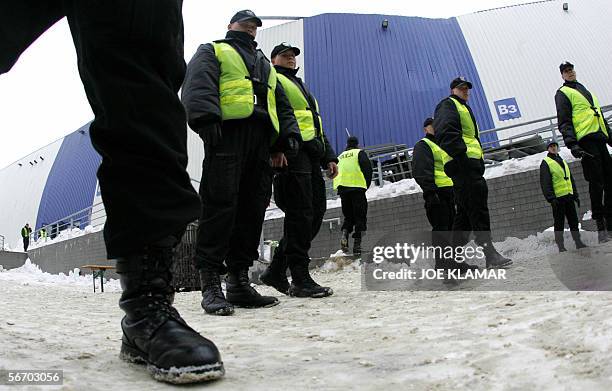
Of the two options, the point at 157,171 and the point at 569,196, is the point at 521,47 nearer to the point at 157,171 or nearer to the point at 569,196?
the point at 569,196

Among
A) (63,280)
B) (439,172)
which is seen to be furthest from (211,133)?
(63,280)

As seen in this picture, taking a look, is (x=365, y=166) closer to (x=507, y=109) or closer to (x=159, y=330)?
(x=159, y=330)

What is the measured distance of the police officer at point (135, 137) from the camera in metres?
1.40

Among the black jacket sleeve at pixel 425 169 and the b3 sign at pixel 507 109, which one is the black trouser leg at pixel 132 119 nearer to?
the black jacket sleeve at pixel 425 169

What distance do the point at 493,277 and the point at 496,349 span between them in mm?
3111

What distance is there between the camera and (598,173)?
5.75m

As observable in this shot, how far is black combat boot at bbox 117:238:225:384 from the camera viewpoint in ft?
4.18

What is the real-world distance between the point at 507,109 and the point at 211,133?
17596 mm

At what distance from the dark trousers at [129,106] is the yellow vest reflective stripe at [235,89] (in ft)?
6.69

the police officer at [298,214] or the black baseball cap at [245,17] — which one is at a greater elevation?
the black baseball cap at [245,17]

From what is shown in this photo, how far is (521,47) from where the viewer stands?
20672mm

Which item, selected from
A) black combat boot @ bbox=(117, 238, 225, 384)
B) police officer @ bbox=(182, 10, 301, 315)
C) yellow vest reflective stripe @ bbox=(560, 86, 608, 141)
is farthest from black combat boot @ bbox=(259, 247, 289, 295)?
yellow vest reflective stripe @ bbox=(560, 86, 608, 141)

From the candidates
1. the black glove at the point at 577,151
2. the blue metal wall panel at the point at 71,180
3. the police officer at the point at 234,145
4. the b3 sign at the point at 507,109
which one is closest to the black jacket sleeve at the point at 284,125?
the police officer at the point at 234,145

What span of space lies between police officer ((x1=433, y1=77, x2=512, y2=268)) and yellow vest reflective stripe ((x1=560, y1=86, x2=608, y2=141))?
150 cm
